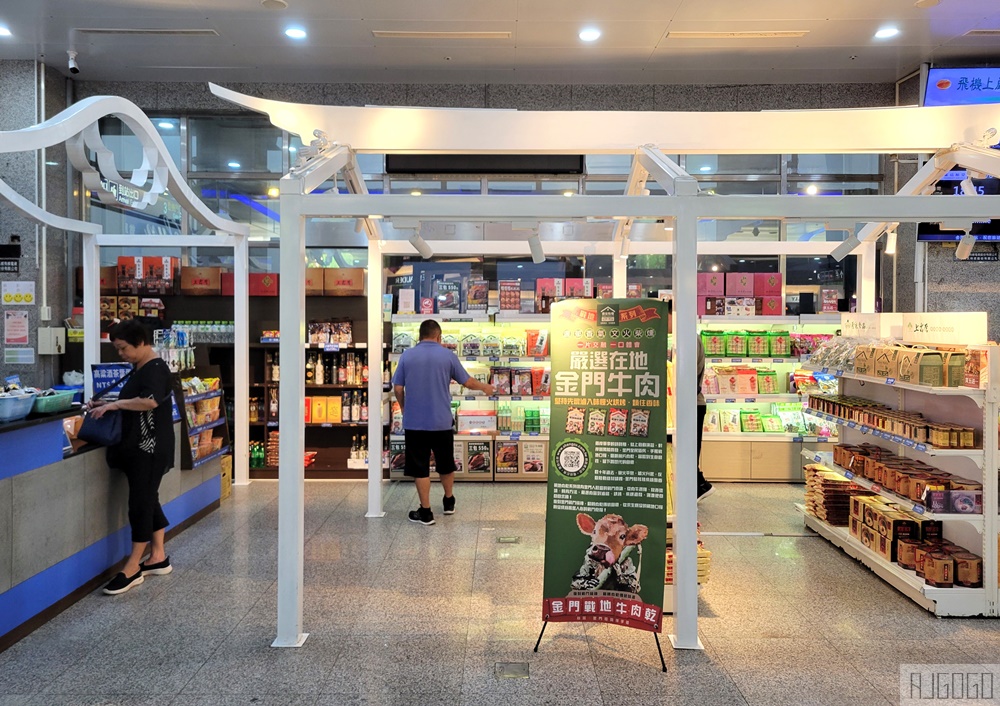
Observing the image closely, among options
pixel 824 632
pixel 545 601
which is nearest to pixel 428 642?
pixel 545 601

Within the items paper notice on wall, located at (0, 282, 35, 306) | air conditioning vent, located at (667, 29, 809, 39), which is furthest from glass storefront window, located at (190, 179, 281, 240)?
air conditioning vent, located at (667, 29, 809, 39)

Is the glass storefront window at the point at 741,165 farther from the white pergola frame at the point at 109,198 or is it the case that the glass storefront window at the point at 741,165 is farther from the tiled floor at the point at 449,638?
the white pergola frame at the point at 109,198

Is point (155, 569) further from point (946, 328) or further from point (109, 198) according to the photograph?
point (946, 328)

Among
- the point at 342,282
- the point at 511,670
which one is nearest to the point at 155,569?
the point at 511,670

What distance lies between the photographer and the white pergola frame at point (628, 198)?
12.2 feet

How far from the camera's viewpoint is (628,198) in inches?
147

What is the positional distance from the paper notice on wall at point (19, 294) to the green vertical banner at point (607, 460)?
7.42m

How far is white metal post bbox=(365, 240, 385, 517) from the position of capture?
652 centimetres

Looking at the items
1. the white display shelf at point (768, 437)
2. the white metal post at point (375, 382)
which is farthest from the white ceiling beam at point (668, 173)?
the white display shelf at point (768, 437)

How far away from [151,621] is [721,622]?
3201 millimetres

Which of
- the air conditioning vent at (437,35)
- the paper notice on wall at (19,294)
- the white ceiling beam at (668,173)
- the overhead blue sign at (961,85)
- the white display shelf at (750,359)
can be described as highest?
the air conditioning vent at (437,35)

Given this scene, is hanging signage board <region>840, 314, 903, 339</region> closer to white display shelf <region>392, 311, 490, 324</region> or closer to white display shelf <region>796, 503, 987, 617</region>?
white display shelf <region>796, 503, 987, 617</region>

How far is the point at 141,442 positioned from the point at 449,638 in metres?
2.45

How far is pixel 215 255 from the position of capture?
931 centimetres
